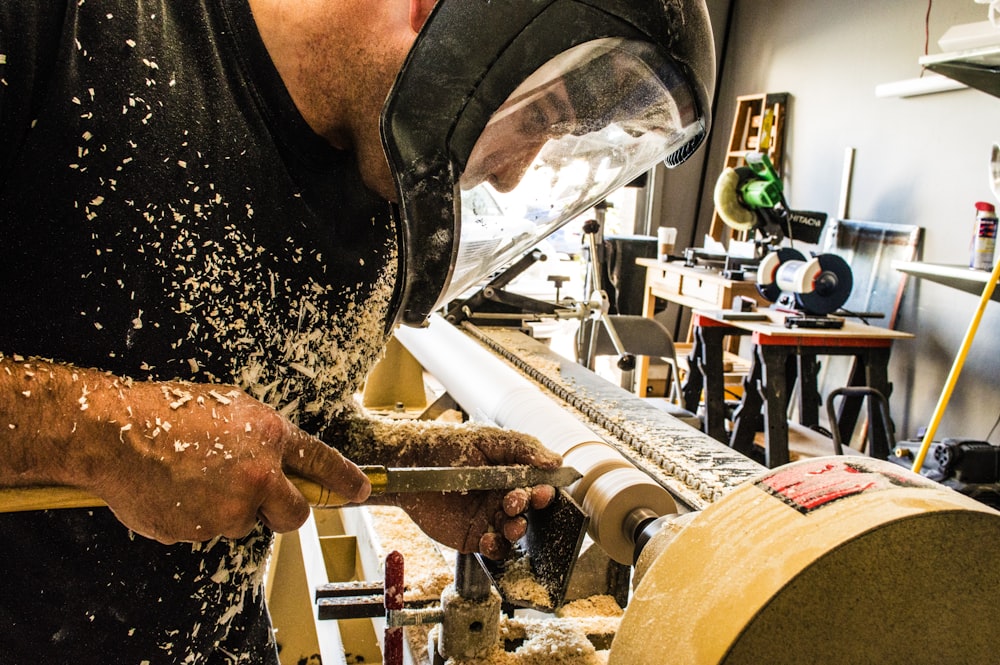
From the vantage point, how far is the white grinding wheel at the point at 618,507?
1111mm

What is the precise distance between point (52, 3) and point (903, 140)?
16.5 ft

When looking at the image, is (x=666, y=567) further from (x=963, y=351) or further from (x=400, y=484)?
(x=963, y=351)

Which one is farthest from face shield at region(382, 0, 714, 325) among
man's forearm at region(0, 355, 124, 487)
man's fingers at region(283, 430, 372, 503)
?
man's forearm at region(0, 355, 124, 487)

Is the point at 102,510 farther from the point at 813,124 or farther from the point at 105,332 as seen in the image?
the point at 813,124

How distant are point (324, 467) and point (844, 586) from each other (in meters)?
0.57

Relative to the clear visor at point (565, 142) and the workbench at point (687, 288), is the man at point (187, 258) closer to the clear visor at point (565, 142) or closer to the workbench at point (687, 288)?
the clear visor at point (565, 142)

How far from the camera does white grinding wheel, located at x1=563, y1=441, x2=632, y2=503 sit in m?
1.18

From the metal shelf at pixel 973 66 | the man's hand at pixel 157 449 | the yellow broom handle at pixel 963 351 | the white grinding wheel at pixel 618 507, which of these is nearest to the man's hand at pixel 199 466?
the man's hand at pixel 157 449

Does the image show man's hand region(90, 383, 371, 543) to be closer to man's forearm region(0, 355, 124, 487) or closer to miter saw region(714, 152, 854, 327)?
man's forearm region(0, 355, 124, 487)

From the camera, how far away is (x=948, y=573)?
631 mm

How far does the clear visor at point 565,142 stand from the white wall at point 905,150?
12.3ft

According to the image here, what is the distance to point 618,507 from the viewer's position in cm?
111

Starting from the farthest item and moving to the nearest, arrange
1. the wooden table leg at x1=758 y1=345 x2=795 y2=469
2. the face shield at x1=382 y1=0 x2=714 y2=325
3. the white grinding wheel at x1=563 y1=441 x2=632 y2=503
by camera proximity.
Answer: the wooden table leg at x1=758 y1=345 x2=795 y2=469 → the white grinding wheel at x1=563 y1=441 x2=632 y2=503 → the face shield at x1=382 y1=0 x2=714 y2=325

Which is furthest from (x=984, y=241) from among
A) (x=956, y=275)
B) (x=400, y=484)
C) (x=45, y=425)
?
(x=45, y=425)
